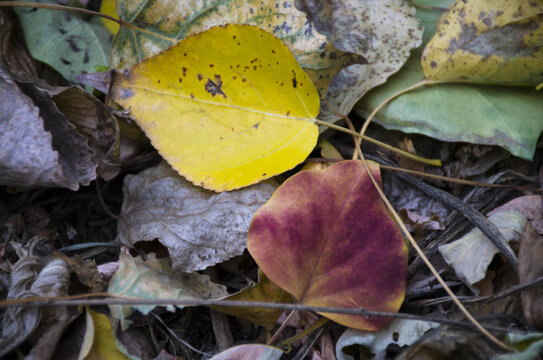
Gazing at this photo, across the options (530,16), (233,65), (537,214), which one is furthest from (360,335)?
(530,16)

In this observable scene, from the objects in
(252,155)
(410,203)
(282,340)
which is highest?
(252,155)

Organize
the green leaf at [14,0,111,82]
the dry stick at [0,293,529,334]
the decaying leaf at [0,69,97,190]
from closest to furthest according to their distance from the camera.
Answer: the dry stick at [0,293,529,334]
the decaying leaf at [0,69,97,190]
the green leaf at [14,0,111,82]

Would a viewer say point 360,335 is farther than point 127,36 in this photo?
No

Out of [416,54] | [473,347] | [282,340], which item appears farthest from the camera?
[416,54]

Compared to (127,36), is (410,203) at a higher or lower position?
lower

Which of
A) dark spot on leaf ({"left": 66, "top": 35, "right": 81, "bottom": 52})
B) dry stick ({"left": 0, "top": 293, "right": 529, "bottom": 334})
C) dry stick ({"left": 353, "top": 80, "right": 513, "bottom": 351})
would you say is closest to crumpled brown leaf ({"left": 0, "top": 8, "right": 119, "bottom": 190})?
dark spot on leaf ({"left": 66, "top": 35, "right": 81, "bottom": 52})

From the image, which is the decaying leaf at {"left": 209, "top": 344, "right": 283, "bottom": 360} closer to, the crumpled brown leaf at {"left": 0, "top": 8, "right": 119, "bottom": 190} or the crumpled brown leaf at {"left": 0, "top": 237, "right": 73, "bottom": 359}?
the crumpled brown leaf at {"left": 0, "top": 237, "right": 73, "bottom": 359}

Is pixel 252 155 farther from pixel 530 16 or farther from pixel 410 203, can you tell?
pixel 530 16
